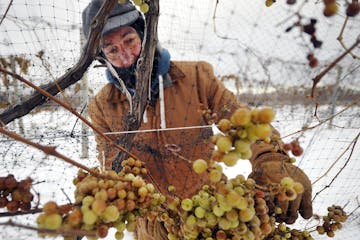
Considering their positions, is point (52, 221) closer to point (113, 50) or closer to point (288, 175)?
point (288, 175)

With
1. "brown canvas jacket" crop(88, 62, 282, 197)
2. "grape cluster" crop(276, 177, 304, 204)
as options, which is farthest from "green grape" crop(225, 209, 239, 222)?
"brown canvas jacket" crop(88, 62, 282, 197)

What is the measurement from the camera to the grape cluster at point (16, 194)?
58 centimetres

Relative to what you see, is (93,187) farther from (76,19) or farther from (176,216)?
(76,19)

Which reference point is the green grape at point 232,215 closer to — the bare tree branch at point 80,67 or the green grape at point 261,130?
the green grape at point 261,130

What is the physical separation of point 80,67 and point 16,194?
1.16 ft

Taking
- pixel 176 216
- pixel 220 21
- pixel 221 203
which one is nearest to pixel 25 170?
pixel 176 216

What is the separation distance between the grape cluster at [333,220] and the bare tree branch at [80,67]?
0.83 metres

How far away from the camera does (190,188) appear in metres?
1.63

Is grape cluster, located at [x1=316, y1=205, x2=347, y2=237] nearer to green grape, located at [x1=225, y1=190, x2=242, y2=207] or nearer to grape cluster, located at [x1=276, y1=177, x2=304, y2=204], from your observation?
grape cluster, located at [x1=276, y1=177, x2=304, y2=204]

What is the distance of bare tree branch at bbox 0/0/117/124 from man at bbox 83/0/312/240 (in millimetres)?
426

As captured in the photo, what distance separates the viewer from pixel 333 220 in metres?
0.88

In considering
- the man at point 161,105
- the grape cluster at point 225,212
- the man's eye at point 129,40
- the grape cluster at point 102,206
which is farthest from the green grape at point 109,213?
the man's eye at point 129,40

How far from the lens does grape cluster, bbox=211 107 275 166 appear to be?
1.46 ft

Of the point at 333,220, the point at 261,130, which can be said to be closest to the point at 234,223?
the point at 261,130
